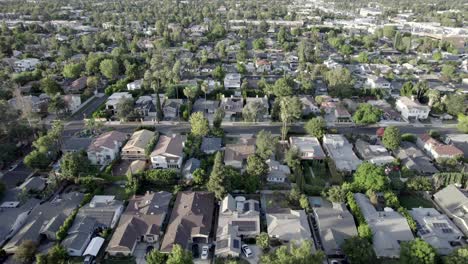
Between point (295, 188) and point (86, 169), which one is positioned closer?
point (295, 188)

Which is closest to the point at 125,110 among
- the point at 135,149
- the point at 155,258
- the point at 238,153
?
the point at 135,149

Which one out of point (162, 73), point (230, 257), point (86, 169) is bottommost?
point (230, 257)

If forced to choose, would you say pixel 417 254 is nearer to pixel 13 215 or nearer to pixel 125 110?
pixel 13 215

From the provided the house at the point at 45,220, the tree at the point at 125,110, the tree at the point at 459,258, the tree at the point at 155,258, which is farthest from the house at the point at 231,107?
the tree at the point at 459,258

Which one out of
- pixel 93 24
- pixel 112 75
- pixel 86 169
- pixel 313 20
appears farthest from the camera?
pixel 313 20

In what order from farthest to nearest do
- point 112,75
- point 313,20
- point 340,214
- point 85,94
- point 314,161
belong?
point 313,20
point 112,75
point 85,94
point 314,161
point 340,214

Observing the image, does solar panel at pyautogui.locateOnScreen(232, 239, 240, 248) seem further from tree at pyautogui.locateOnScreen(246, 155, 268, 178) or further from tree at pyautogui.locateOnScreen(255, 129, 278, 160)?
tree at pyautogui.locateOnScreen(255, 129, 278, 160)

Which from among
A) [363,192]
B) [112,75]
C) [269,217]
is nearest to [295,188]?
[269,217]

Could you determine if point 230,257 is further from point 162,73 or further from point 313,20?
point 313,20
